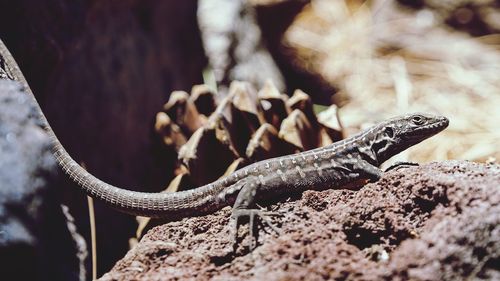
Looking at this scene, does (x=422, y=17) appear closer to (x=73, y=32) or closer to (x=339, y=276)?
(x=73, y=32)

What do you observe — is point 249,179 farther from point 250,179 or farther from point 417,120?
point 417,120

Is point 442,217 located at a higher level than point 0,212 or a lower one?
lower

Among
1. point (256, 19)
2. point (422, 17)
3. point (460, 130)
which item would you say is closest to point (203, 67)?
point (256, 19)

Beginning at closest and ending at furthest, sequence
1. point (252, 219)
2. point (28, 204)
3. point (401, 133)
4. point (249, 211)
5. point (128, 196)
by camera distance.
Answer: point (28, 204)
point (252, 219)
point (249, 211)
point (128, 196)
point (401, 133)

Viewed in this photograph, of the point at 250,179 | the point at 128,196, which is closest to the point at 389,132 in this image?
the point at 250,179

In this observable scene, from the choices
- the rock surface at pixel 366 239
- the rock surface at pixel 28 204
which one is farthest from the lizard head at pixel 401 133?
the rock surface at pixel 28 204

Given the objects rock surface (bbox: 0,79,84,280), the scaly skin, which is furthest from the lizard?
rock surface (bbox: 0,79,84,280)
